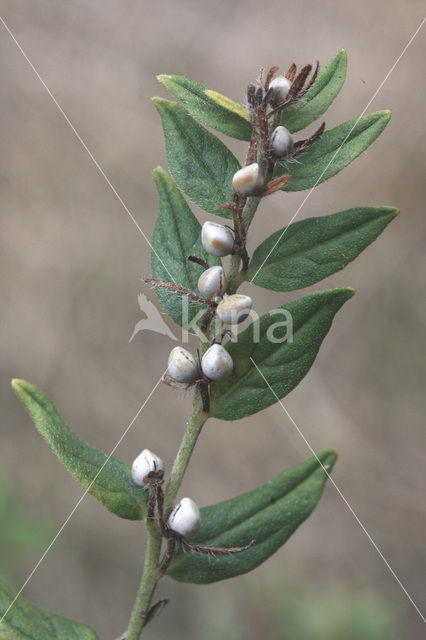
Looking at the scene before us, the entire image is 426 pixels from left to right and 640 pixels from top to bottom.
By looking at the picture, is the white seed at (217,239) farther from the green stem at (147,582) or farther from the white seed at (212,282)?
the green stem at (147,582)

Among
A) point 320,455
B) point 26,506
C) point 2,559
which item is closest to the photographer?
point 320,455

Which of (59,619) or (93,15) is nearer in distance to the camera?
(59,619)

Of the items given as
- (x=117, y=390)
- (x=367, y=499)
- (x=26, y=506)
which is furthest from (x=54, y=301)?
(x=367, y=499)

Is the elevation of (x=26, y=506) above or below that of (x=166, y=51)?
below

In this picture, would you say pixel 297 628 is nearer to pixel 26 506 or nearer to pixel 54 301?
pixel 26 506

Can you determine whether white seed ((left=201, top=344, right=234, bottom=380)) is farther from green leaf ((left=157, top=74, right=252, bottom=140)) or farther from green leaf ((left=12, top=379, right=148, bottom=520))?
green leaf ((left=157, top=74, right=252, bottom=140))

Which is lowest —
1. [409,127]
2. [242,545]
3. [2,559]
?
[2,559]

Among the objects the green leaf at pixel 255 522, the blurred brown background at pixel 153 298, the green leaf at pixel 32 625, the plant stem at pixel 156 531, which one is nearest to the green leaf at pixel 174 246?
the plant stem at pixel 156 531
